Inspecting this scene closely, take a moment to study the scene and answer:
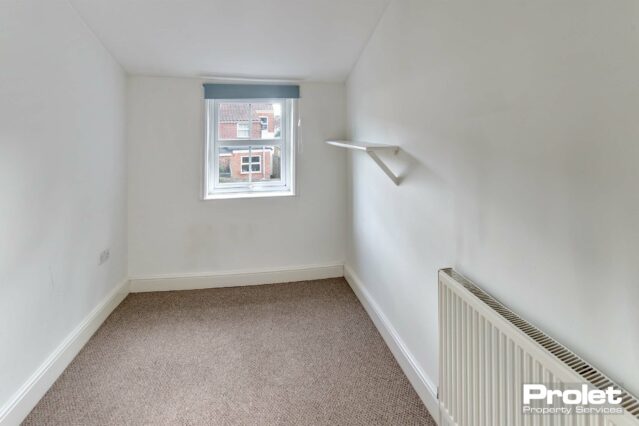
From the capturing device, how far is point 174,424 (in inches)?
64.6

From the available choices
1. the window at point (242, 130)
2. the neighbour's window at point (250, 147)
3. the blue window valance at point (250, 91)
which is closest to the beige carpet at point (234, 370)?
the neighbour's window at point (250, 147)

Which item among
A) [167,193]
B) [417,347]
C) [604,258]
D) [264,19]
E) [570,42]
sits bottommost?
[417,347]

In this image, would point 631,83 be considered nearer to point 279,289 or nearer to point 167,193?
point 279,289

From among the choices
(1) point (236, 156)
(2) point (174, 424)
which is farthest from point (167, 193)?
(2) point (174, 424)

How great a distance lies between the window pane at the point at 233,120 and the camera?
321 cm

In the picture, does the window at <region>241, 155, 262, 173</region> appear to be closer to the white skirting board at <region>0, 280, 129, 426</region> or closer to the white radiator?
the white skirting board at <region>0, 280, 129, 426</region>

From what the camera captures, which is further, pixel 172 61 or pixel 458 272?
pixel 172 61

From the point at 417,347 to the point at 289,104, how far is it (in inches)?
92.0

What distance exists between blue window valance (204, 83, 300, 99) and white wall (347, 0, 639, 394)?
1291 mm

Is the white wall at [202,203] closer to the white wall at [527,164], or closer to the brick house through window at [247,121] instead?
the brick house through window at [247,121]

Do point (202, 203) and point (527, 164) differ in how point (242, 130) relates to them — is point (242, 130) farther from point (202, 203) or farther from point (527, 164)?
point (527, 164)

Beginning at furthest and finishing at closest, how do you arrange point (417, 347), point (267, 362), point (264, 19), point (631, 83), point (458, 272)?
point (264, 19) → point (267, 362) → point (417, 347) → point (458, 272) → point (631, 83)

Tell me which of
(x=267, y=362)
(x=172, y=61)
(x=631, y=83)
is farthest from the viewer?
(x=172, y=61)

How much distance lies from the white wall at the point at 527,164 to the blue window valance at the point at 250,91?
1291 mm
